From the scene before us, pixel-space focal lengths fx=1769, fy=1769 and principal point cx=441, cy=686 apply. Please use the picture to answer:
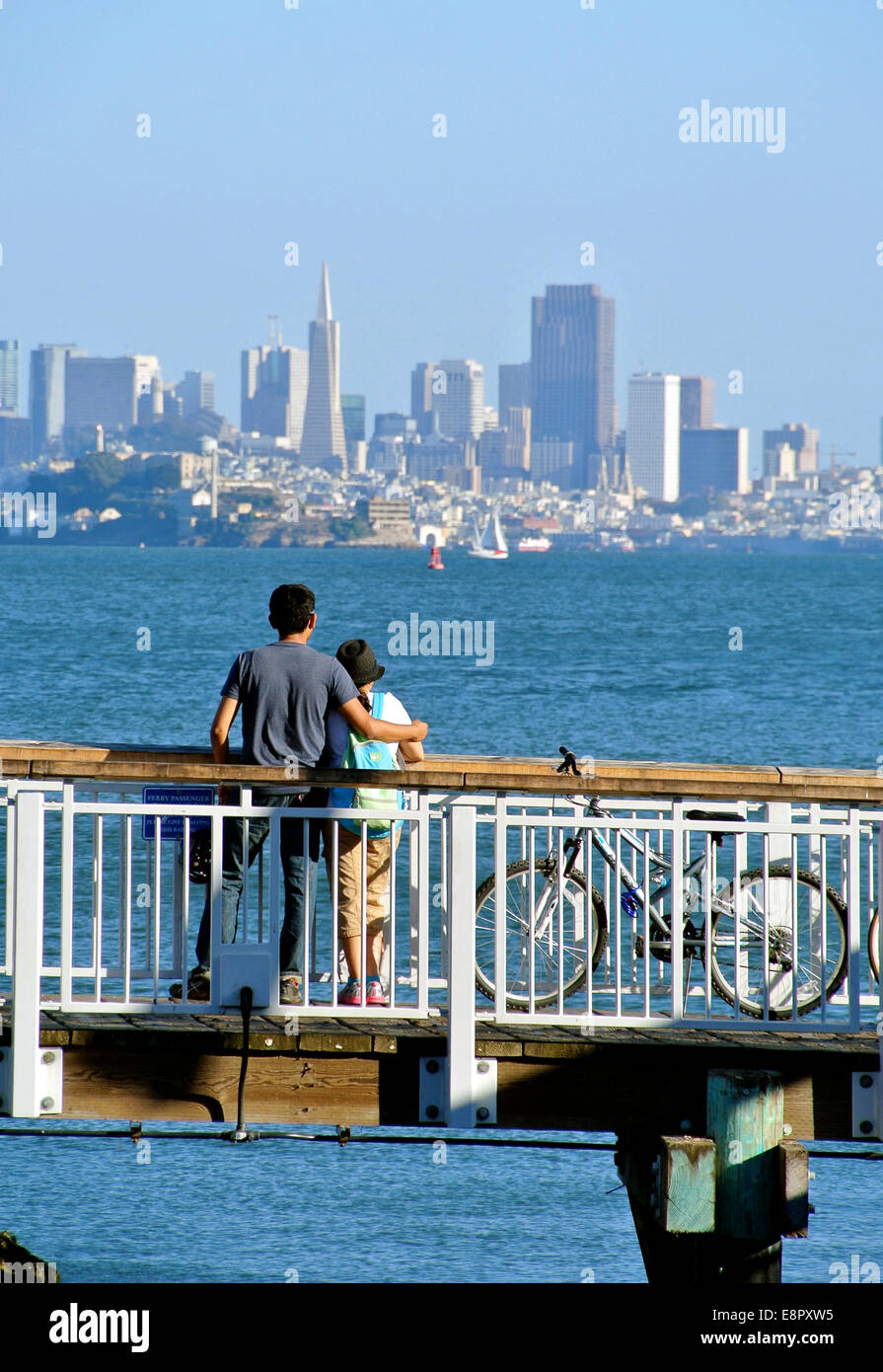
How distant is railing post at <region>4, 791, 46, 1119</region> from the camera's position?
6.81 meters

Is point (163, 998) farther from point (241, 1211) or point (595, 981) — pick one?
point (595, 981)

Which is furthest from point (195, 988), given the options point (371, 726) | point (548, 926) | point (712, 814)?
point (712, 814)

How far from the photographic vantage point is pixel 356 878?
7.61 metres

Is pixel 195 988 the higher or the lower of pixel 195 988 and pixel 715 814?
the lower

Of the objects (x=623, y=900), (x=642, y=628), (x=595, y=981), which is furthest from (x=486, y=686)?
(x=623, y=900)

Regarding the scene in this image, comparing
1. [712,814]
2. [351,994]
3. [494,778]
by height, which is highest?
[494,778]

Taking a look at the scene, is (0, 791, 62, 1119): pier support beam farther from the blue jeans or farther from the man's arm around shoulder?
the man's arm around shoulder

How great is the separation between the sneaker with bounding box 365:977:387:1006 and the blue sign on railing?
37.1 inches

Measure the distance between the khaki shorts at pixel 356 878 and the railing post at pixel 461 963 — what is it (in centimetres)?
46

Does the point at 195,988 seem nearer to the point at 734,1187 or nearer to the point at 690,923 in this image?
the point at 734,1187

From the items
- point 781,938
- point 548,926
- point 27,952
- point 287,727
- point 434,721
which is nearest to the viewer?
point 27,952

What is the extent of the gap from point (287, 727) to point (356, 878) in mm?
749

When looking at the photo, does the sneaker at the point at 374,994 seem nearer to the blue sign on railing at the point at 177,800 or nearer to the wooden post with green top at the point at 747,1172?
the blue sign on railing at the point at 177,800
